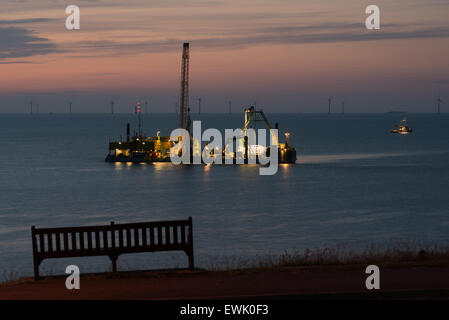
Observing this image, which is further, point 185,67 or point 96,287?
point 185,67

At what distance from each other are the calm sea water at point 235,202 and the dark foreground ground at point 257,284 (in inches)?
996

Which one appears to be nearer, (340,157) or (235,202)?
(235,202)

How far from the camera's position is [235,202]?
77188 millimetres

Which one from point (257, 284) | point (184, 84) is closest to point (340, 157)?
point (184, 84)

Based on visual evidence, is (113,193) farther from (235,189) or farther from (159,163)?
(159,163)

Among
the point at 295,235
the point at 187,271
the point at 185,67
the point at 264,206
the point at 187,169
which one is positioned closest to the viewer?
the point at 187,271

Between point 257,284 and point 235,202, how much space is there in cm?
6470

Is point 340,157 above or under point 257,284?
under

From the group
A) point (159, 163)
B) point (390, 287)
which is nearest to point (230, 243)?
point (390, 287)

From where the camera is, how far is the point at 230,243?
165 feet

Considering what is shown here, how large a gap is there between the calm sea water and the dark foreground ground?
996 inches

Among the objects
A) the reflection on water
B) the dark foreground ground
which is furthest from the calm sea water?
the dark foreground ground

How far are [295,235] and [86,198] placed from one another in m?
33.5

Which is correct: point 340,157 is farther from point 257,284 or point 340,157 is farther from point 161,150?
point 257,284
